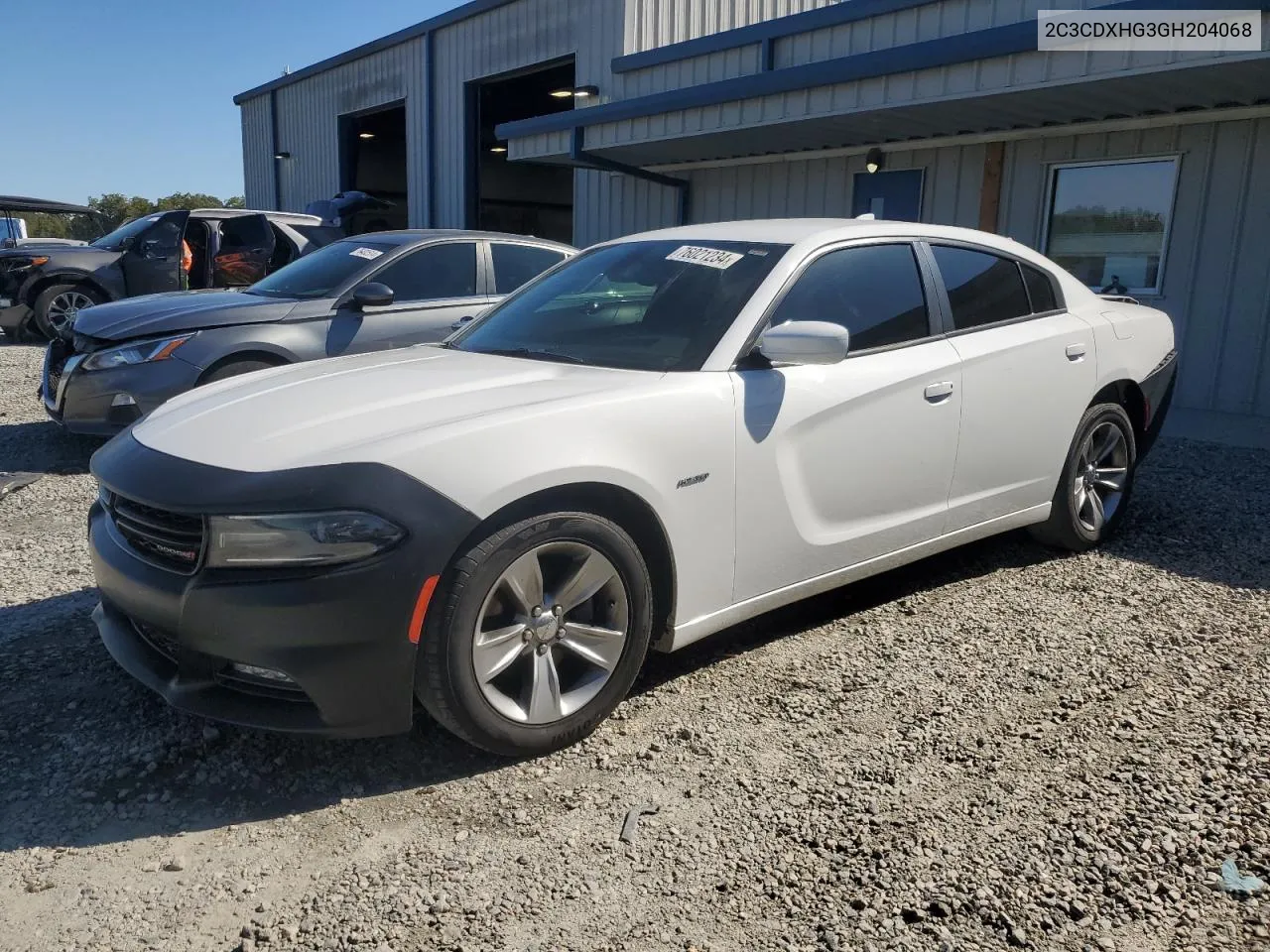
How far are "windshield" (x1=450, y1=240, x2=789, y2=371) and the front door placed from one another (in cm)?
20

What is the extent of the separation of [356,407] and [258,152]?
84.6ft

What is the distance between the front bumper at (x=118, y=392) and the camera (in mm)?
6047

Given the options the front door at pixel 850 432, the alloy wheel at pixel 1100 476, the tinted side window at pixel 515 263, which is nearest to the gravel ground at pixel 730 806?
the front door at pixel 850 432

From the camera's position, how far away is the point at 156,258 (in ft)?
39.9

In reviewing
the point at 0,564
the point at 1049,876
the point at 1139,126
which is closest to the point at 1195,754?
the point at 1049,876

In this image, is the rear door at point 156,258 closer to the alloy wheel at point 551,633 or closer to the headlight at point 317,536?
the headlight at point 317,536

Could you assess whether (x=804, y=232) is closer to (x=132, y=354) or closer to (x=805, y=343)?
(x=805, y=343)

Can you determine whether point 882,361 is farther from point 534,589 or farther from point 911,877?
point 911,877

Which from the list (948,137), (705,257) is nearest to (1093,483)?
(705,257)

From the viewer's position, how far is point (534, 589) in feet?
9.25

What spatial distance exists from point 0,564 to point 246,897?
307 centimetres

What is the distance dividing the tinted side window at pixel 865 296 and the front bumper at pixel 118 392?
413 centimetres

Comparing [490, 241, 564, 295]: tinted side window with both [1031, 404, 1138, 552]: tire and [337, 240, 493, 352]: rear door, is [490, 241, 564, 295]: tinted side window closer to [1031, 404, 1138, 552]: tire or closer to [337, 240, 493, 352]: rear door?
[337, 240, 493, 352]: rear door

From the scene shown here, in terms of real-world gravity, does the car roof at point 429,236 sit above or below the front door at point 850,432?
above
